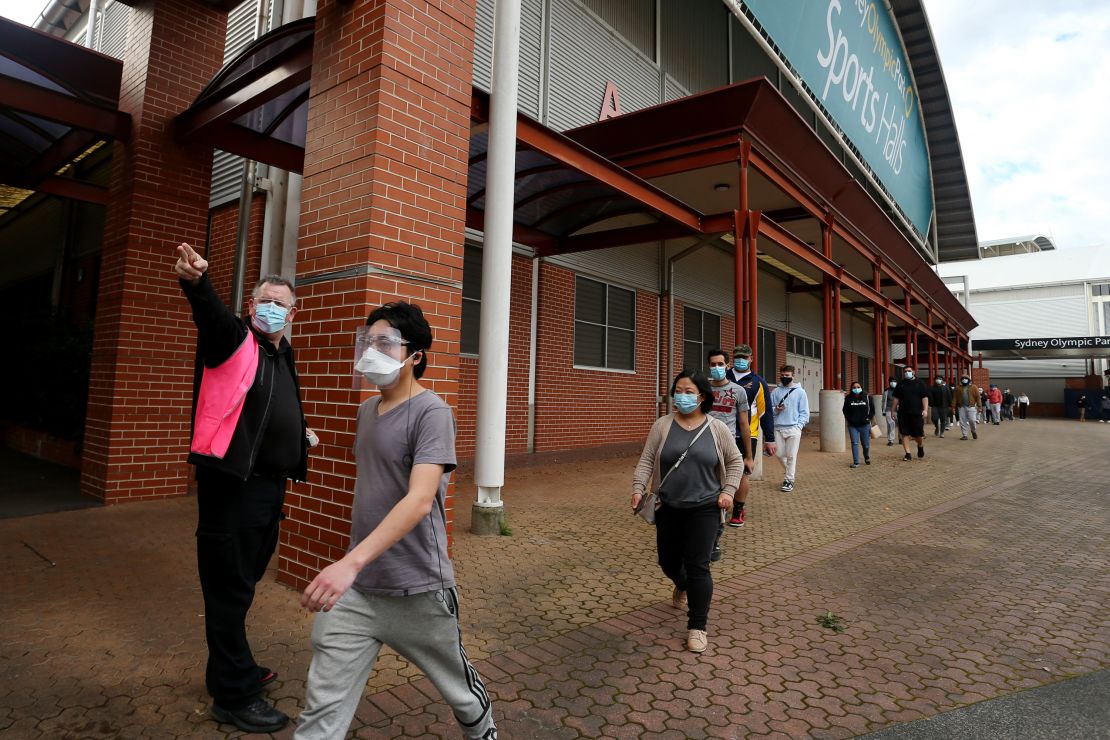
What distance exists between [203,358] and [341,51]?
301 centimetres

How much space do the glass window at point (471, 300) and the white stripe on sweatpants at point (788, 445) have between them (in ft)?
15.4

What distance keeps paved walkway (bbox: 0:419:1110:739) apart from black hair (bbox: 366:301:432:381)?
165 centimetres

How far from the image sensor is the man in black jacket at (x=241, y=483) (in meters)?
2.44

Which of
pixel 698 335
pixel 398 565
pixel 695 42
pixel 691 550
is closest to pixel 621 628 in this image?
pixel 691 550

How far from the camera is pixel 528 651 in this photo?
11.1 ft

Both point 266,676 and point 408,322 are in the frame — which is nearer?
point 408,322

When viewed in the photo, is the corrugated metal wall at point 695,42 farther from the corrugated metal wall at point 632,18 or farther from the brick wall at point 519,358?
the brick wall at point 519,358

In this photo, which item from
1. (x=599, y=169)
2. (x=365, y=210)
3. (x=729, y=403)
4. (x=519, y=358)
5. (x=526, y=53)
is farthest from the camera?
(x=526, y=53)

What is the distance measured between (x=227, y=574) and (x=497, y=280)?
12.4ft

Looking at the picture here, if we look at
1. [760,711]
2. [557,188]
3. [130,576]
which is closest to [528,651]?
[760,711]

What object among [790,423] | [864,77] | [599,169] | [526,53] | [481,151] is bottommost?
[790,423]

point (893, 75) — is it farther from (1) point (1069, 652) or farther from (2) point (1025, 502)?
(1) point (1069, 652)

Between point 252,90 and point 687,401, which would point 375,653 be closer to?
point 687,401

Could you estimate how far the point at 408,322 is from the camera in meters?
2.08
